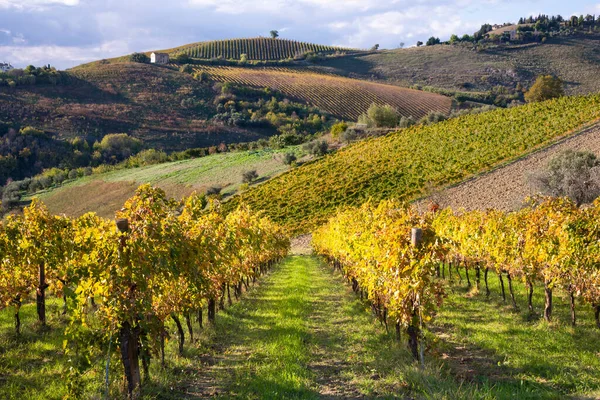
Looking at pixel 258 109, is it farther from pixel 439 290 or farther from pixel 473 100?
pixel 439 290

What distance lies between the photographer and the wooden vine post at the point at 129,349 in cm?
560

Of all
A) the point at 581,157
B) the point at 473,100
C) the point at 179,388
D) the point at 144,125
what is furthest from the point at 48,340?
the point at 473,100

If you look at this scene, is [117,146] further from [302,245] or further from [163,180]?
[302,245]

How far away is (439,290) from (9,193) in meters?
56.4

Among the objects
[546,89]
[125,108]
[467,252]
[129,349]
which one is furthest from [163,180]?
[546,89]

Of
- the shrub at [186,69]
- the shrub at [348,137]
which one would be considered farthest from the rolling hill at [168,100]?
the shrub at [348,137]

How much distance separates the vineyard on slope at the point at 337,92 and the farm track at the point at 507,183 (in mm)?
44290

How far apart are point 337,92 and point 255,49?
5447 cm

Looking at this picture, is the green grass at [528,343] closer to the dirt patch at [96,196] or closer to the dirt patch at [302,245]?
the dirt patch at [302,245]

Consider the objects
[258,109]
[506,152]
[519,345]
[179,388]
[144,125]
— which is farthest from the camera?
[258,109]

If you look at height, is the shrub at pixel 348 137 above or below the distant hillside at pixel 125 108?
below

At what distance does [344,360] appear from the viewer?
7.36 metres

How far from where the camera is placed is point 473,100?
9294 cm

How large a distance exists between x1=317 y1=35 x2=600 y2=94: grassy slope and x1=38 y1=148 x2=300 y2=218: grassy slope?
6567 cm
